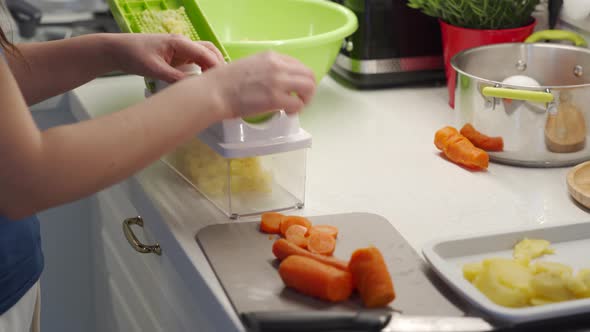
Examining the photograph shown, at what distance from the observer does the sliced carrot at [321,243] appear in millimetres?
828

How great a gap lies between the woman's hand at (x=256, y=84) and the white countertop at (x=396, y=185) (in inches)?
6.9

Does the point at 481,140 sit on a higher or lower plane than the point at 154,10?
lower

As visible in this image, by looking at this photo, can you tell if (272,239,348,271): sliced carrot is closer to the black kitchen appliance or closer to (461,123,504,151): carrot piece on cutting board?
(461,123,504,151): carrot piece on cutting board

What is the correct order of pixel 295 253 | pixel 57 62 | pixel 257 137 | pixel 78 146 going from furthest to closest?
1. pixel 57 62
2. pixel 257 137
3. pixel 295 253
4. pixel 78 146

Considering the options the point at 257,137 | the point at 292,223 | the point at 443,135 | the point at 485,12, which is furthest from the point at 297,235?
the point at 485,12

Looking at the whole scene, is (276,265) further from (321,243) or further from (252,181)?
(252,181)

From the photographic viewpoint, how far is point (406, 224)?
0.92 metres

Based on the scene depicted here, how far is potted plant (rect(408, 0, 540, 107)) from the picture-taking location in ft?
4.05

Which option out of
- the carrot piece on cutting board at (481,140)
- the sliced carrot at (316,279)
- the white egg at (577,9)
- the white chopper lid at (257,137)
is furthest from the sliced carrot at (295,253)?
the white egg at (577,9)

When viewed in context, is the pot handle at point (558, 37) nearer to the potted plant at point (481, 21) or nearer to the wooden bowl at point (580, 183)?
the potted plant at point (481, 21)

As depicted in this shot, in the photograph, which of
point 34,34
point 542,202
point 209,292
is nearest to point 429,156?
point 542,202

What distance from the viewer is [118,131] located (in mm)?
706

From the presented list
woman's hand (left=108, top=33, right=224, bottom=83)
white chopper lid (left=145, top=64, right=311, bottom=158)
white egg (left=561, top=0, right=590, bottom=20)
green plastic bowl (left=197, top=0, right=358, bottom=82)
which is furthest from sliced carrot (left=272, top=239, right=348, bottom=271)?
white egg (left=561, top=0, right=590, bottom=20)

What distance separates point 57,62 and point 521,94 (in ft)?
1.89
